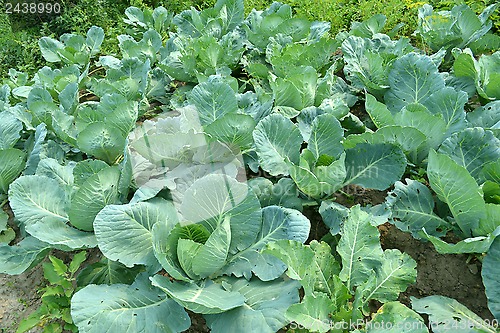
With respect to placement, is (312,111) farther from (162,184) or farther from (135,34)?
(135,34)

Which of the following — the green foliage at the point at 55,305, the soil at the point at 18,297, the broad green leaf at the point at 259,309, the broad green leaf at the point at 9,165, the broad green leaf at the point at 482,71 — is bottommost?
the soil at the point at 18,297

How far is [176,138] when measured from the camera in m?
2.32

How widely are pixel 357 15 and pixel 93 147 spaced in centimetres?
293

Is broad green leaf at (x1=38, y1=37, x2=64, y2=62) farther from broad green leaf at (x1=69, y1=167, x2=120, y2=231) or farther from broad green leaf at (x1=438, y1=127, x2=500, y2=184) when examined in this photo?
broad green leaf at (x1=438, y1=127, x2=500, y2=184)

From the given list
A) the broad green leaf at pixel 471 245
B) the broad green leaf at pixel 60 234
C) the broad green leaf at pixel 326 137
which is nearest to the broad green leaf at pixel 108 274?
the broad green leaf at pixel 60 234

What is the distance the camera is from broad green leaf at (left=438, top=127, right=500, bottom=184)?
211 centimetres

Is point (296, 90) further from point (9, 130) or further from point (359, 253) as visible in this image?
point (9, 130)

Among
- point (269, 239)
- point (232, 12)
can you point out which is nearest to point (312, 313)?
point (269, 239)

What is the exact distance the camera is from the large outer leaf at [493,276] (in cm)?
177

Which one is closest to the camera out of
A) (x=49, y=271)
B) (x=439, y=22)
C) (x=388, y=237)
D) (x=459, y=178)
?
(x=459, y=178)

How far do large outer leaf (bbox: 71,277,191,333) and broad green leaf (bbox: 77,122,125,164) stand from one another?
0.95 metres

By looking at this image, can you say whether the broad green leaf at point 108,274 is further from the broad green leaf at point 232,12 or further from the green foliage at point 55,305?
the broad green leaf at point 232,12

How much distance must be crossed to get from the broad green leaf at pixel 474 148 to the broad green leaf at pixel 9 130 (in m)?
2.50

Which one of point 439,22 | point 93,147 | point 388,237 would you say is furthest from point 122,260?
point 439,22
